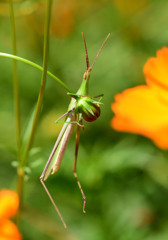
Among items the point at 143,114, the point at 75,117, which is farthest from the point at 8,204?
the point at 143,114

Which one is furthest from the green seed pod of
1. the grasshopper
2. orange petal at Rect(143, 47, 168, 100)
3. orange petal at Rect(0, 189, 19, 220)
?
orange petal at Rect(0, 189, 19, 220)

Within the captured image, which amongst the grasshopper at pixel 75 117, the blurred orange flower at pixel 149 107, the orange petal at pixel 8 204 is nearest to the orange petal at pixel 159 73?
the blurred orange flower at pixel 149 107

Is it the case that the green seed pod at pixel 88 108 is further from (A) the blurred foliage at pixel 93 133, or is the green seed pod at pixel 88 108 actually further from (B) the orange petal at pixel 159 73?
(A) the blurred foliage at pixel 93 133

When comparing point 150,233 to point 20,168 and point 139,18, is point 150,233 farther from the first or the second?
point 139,18

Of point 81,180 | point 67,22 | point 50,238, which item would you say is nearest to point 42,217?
point 50,238

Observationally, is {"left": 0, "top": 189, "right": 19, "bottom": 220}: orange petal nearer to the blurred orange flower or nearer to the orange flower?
the orange flower

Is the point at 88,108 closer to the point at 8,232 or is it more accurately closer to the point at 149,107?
the point at 149,107
